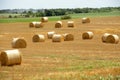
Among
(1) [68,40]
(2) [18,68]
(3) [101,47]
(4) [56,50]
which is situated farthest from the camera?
(1) [68,40]

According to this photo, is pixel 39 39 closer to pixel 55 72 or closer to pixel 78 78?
pixel 55 72

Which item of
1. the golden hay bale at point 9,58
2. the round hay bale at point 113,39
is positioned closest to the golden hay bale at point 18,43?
the round hay bale at point 113,39

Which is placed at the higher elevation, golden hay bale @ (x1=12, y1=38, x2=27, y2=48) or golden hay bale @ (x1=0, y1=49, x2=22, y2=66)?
golden hay bale @ (x1=0, y1=49, x2=22, y2=66)

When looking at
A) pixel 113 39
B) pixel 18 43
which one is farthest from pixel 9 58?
pixel 113 39

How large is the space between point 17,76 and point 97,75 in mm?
3710

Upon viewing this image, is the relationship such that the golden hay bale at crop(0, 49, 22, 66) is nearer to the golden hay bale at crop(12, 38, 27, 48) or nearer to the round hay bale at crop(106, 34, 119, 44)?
the golden hay bale at crop(12, 38, 27, 48)

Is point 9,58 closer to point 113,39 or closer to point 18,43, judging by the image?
point 18,43

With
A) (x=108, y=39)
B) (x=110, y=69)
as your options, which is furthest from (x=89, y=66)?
(x=108, y=39)

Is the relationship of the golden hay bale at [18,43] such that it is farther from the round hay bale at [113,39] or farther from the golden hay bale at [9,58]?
the golden hay bale at [9,58]

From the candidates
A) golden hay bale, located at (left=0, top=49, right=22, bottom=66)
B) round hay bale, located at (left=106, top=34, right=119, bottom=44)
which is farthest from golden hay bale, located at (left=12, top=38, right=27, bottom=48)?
golden hay bale, located at (left=0, top=49, right=22, bottom=66)

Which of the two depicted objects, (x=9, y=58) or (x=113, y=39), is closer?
(x=9, y=58)

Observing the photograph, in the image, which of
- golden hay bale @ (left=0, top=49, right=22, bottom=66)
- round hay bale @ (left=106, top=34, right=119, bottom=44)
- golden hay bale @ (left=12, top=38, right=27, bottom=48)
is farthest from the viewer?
round hay bale @ (left=106, top=34, right=119, bottom=44)

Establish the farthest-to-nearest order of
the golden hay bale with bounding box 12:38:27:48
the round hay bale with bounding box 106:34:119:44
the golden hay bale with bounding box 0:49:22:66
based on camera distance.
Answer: the round hay bale with bounding box 106:34:119:44
the golden hay bale with bounding box 12:38:27:48
the golden hay bale with bounding box 0:49:22:66

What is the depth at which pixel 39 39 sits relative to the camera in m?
35.2
